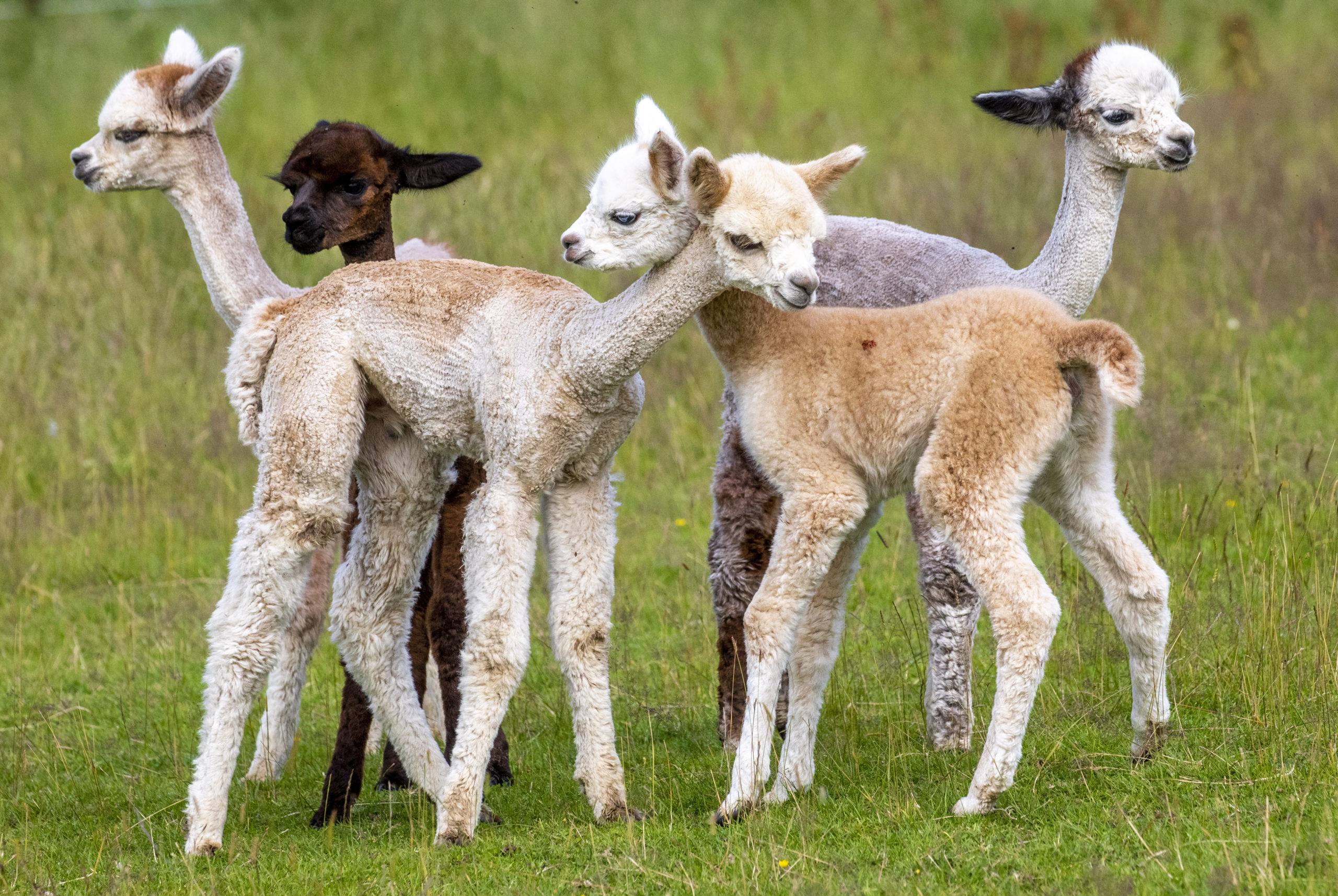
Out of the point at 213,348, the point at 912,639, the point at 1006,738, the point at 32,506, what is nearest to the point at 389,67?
the point at 213,348

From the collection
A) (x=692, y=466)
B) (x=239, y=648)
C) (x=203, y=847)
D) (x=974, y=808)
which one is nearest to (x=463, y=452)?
(x=239, y=648)

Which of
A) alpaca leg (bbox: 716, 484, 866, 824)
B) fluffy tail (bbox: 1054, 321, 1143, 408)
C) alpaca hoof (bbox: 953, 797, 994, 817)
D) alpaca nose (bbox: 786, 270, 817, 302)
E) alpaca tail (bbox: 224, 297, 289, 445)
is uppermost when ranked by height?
alpaca nose (bbox: 786, 270, 817, 302)

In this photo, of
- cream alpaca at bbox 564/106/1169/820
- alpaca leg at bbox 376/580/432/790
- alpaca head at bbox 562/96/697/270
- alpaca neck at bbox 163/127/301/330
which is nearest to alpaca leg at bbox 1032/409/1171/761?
cream alpaca at bbox 564/106/1169/820

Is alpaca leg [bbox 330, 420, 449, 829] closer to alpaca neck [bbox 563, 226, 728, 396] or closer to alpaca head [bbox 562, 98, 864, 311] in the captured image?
alpaca neck [bbox 563, 226, 728, 396]

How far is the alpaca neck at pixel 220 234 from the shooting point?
21.3ft

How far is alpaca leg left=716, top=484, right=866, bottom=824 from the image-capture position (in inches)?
206

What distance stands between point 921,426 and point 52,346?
9268 mm

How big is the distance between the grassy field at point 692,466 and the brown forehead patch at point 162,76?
112 inches

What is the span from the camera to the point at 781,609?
206 inches

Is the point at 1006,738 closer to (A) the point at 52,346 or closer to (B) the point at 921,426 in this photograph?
(B) the point at 921,426

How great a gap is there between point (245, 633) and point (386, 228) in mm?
1922

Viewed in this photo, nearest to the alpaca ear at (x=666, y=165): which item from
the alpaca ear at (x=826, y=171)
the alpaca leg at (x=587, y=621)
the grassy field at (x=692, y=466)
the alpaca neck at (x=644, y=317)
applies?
the alpaca neck at (x=644, y=317)

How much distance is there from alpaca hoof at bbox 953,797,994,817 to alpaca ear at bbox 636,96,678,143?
2406 millimetres

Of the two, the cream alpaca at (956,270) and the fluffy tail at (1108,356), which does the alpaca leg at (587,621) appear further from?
the fluffy tail at (1108,356)
